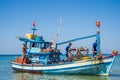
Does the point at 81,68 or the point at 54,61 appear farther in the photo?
the point at 54,61

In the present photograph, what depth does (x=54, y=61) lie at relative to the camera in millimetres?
29188

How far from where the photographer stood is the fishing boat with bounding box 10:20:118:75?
86.9 ft

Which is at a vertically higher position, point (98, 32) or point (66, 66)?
point (98, 32)

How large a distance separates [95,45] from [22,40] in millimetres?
7442

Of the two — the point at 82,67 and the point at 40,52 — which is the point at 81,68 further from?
the point at 40,52

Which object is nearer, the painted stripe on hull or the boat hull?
the boat hull

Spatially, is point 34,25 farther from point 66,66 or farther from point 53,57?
point 66,66

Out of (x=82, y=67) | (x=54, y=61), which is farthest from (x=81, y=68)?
(x=54, y=61)

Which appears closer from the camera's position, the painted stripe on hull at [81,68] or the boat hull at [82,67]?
the boat hull at [82,67]

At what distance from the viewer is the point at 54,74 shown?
2842 centimetres

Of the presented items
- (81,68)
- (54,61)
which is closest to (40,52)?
(54,61)

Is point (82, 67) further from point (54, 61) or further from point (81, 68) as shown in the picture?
point (54, 61)

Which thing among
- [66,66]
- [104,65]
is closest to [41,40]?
[66,66]

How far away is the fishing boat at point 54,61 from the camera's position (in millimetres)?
26484
